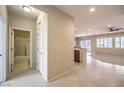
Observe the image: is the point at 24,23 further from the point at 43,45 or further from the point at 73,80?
the point at 73,80

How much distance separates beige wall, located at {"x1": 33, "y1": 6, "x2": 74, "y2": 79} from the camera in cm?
375

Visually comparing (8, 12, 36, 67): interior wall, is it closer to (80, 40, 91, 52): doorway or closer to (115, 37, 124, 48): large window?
(115, 37, 124, 48): large window

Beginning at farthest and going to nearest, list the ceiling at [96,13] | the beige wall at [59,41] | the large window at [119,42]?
1. the large window at [119,42]
2. the ceiling at [96,13]
3. the beige wall at [59,41]

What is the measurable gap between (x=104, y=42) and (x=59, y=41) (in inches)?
435

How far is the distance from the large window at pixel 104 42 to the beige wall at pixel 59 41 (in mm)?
9533

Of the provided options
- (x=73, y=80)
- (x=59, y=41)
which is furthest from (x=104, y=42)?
(x=73, y=80)

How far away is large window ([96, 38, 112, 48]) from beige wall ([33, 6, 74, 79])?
953cm

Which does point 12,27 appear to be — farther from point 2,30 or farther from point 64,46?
point 64,46

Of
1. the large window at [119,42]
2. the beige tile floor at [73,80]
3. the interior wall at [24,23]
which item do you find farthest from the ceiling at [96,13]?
the large window at [119,42]

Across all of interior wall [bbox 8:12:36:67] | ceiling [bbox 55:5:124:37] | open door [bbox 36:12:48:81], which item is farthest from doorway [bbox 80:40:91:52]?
open door [bbox 36:12:48:81]

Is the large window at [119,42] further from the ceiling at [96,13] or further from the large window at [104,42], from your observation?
the ceiling at [96,13]

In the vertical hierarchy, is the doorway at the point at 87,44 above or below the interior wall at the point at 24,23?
below

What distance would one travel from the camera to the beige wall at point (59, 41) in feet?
12.3
